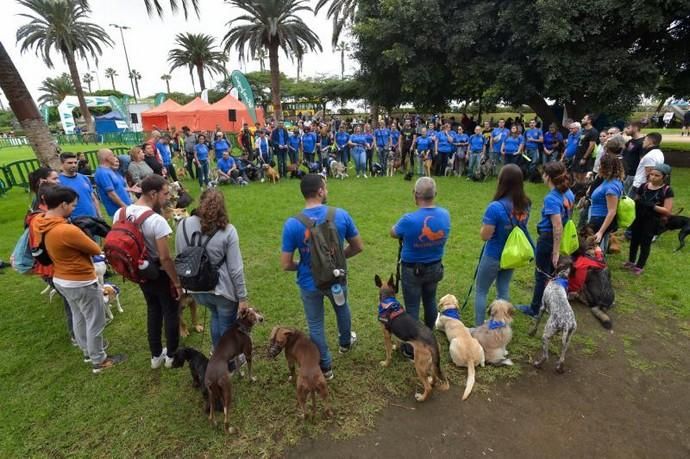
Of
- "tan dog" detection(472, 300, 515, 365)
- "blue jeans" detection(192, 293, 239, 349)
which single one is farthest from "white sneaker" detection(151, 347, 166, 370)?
"tan dog" detection(472, 300, 515, 365)

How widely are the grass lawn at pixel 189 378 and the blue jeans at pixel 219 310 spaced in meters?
0.62

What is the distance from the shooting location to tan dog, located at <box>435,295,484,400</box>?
3447mm

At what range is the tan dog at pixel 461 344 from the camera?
3447mm

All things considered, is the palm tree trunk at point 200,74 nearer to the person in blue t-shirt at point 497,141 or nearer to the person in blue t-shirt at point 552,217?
the person in blue t-shirt at point 497,141

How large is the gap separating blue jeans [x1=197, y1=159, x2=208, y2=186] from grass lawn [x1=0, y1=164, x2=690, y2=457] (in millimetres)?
6503

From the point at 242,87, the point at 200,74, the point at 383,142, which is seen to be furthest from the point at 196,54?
the point at 383,142

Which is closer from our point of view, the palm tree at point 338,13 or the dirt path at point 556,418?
the dirt path at point 556,418

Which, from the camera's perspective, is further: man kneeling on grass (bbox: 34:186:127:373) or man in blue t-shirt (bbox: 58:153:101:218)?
man in blue t-shirt (bbox: 58:153:101:218)

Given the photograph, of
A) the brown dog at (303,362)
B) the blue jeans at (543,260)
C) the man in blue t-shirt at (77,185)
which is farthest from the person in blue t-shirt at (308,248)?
the man in blue t-shirt at (77,185)

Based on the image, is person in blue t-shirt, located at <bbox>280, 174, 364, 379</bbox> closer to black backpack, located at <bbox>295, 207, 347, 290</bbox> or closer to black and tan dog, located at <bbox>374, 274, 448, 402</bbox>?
black backpack, located at <bbox>295, 207, 347, 290</bbox>

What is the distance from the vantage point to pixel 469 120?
64.7 ft

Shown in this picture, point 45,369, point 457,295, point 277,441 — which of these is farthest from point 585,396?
point 45,369

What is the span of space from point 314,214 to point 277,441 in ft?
6.27

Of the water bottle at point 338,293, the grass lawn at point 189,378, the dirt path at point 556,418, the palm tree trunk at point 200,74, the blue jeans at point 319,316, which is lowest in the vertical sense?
the dirt path at point 556,418
